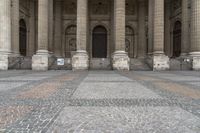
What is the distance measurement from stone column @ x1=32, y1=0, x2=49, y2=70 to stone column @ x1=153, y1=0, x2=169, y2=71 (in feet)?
35.9

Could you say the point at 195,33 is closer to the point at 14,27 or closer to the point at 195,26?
the point at 195,26

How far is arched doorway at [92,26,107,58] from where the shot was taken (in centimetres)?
3609

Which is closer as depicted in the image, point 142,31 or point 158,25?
point 158,25

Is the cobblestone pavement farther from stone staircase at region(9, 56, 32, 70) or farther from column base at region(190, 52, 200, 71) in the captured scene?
column base at region(190, 52, 200, 71)

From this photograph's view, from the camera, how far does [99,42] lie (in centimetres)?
3647

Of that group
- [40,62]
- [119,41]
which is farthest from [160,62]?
[40,62]

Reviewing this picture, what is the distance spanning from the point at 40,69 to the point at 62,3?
525 inches

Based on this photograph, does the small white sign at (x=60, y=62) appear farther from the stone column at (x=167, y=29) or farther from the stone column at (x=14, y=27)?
the stone column at (x=167, y=29)

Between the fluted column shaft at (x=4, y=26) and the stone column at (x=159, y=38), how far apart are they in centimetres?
1453

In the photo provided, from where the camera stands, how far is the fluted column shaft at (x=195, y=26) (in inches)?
1036

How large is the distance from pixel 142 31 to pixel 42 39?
14376mm

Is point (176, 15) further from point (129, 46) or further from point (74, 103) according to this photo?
point (74, 103)

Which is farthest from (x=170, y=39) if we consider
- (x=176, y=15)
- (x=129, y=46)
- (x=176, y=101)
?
(x=176, y=101)

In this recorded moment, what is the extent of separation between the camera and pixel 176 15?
33781 mm
